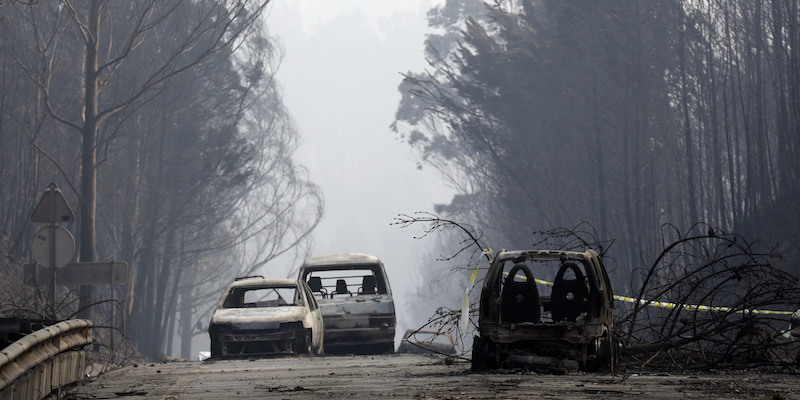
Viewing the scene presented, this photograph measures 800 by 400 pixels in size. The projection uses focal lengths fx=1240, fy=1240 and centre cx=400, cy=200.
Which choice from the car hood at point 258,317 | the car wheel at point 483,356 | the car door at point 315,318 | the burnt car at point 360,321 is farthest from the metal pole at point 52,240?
the car wheel at point 483,356

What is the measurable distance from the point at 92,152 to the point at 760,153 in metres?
14.1

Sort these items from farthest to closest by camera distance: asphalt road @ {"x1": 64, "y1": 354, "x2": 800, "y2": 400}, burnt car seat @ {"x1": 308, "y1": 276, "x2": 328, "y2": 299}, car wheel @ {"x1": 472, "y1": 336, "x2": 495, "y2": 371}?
burnt car seat @ {"x1": 308, "y1": 276, "x2": 328, "y2": 299} < car wheel @ {"x1": 472, "y1": 336, "x2": 495, "y2": 371} < asphalt road @ {"x1": 64, "y1": 354, "x2": 800, "y2": 400}

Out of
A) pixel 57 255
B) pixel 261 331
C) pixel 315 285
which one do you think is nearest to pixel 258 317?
pixel 261 331

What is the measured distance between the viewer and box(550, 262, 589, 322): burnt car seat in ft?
41.7

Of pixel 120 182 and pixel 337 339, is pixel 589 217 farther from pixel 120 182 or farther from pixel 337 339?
pixel 337 339

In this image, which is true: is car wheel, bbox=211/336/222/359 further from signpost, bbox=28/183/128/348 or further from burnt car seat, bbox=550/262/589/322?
burnt car seat, bbox=550/262/589/322

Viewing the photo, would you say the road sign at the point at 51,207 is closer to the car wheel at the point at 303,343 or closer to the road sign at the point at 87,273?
the road sign at the point at 87,273

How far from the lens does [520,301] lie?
12.6 metres

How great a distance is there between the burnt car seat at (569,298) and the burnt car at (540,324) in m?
0.01

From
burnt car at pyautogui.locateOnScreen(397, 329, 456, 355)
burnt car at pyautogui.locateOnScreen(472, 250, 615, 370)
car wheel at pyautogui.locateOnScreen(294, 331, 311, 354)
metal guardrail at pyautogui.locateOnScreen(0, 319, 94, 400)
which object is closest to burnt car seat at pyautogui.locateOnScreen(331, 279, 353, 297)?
burnt car at pyautogui.locateOnScreen(397, 329, 456, 355)

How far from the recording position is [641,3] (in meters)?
34.9

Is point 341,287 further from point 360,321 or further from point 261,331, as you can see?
point 261,331

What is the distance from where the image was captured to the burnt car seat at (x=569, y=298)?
41.7ft

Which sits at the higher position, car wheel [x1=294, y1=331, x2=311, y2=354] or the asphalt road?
car wheel [x1=294, y1=331, x2=311, y2=354]
